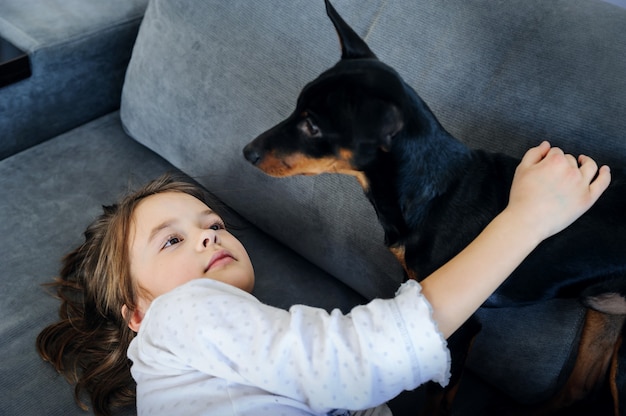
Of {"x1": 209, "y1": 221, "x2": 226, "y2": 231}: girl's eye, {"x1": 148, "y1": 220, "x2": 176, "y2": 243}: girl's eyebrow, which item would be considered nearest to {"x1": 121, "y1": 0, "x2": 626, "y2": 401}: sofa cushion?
{"x1": 209, "y1": 221, "x2": 226, "y2": 231}: girl's eye

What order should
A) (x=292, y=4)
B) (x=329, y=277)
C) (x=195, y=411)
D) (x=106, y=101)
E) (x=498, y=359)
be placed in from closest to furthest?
(x=195, y=411), (x=498, y=359), (x=292, y=4), (x=329, y=277), (x=106, y=101)

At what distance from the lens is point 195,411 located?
1007 millimetres

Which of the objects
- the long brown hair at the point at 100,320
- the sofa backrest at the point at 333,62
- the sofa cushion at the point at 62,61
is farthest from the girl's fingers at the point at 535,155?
the sofa cushion at the point at 62,61

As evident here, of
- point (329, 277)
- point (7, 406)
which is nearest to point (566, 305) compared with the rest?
point (329, 277)

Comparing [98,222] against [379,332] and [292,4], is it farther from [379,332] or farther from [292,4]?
[379,332]

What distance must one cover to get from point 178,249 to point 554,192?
67 centimetres

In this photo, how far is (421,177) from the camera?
105 centimetres

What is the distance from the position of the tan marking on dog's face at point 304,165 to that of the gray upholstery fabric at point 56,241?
1.44 ft

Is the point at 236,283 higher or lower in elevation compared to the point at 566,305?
lower

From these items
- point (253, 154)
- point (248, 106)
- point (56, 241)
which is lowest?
point (56, 241)

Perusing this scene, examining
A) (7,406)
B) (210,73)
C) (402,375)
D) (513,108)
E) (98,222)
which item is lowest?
(7,406)

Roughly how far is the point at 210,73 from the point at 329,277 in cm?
57

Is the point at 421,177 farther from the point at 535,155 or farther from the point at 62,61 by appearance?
the point at 62,61

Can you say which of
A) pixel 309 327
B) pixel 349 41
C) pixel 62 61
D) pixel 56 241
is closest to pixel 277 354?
pixel 309 327
